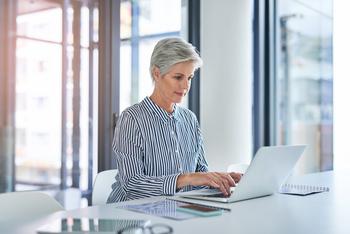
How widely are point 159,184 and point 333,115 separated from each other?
9.55 ft

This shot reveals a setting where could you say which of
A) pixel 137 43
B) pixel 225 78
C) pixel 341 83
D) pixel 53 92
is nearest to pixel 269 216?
pixel 53 92

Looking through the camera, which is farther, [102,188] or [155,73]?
[102,188]

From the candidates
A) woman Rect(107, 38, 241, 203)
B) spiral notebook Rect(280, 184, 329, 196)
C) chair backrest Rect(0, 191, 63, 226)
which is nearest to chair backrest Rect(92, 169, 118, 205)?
woman Rect(107, 38, 241, 203)

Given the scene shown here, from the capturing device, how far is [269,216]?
129 cm

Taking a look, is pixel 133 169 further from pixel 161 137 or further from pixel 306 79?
pixel 306 79

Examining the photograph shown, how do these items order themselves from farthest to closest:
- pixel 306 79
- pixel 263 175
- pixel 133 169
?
pixel 306 79, pixel 133 169, pixel 263 175

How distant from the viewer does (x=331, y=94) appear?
162 inches

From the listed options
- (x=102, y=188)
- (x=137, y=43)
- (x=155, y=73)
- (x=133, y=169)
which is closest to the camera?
(x=133, y=169)

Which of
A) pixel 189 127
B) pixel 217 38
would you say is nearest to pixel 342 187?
pixel 189 127

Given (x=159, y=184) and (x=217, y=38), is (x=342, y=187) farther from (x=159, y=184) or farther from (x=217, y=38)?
(x=217, y=38)

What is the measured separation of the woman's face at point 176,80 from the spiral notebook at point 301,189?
1.96ft

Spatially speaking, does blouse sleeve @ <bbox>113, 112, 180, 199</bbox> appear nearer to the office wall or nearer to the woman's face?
the woman's face

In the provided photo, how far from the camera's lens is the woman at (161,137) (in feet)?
5.68

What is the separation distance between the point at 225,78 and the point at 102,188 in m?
2.05
